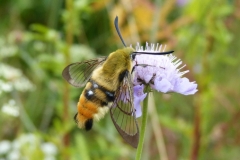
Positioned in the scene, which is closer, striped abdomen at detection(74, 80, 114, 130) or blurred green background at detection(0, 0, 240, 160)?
striped abdomen at detection(74, 80, 114, 130)

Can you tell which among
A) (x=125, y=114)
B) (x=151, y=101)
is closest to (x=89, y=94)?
(x=125, y=114)

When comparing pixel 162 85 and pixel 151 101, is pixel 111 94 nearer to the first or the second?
pixel 162 85

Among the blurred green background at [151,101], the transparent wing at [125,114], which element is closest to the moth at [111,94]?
the transparent wing at [125,114]

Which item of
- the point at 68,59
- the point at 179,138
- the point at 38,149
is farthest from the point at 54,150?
the point at 179,138

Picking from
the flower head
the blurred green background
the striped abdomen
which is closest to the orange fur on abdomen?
the striped abdomen

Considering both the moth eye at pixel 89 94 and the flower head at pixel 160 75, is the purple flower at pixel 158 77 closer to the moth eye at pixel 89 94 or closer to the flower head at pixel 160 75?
the flower head at pixel 160 75

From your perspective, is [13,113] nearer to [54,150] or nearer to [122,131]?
[54,150]

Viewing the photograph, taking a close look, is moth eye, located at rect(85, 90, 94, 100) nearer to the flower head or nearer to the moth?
the moth
